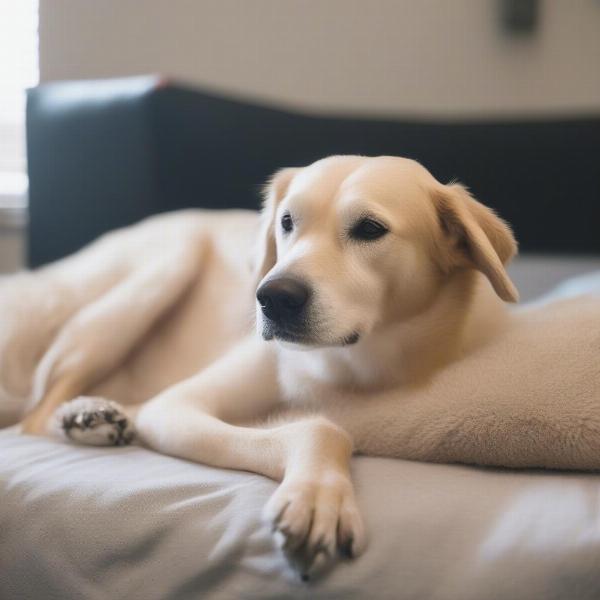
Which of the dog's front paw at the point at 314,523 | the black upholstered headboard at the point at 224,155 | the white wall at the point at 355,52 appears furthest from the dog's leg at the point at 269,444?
the white wall at the point at 355,52

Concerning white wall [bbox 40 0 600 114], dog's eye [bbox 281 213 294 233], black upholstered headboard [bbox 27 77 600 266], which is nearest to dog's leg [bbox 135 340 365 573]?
dog's eye [bbox 281 213 294 233]

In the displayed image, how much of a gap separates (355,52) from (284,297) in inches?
93.9

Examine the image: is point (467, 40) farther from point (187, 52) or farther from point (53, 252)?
point (53, 252)

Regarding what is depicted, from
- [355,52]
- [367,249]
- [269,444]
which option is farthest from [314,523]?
[355,52]

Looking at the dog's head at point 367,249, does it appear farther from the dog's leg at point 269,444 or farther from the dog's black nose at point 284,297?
the dog's leg at point 269,444

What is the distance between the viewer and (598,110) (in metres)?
3.16

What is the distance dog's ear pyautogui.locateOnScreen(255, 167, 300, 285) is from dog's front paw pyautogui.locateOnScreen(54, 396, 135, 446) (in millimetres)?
366

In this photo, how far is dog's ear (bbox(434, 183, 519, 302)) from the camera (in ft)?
4.02

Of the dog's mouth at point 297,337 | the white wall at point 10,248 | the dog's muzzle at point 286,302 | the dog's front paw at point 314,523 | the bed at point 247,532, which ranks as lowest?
the white wall at point 10,248

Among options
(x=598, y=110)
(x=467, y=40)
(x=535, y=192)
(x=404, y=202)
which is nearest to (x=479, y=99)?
(x=467, y=40)

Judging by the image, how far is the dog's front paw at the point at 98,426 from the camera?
1.37m

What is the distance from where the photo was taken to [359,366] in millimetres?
1338

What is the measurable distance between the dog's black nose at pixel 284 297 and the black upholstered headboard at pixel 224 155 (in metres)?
1.29

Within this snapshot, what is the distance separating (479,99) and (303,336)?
8.01ft
